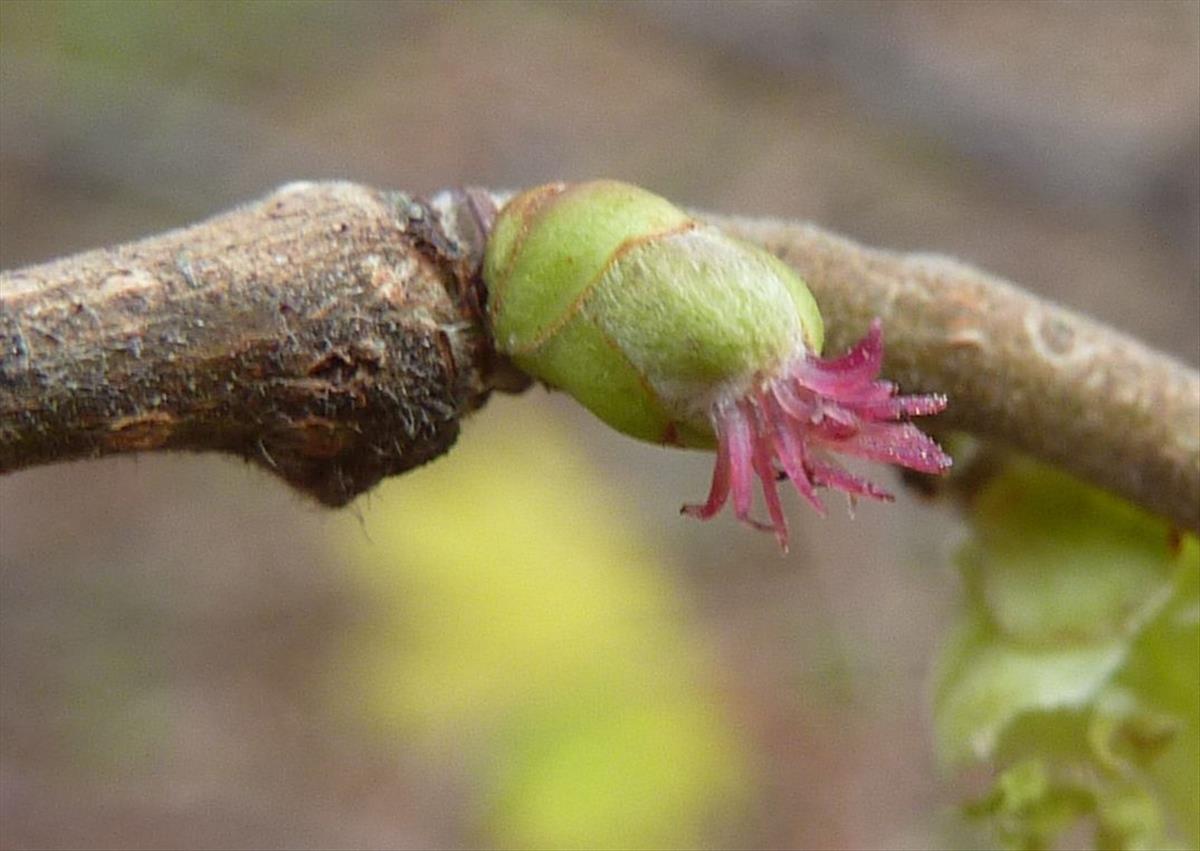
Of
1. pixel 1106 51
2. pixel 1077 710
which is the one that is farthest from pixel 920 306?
pixel 1106 51

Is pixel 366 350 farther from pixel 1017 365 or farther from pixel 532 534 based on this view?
pixel 532 534

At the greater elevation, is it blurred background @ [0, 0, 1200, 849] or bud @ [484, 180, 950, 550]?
bud @ [484, 180, 950, 550]

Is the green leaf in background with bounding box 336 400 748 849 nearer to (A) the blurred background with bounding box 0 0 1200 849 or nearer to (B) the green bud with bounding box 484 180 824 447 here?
(A) the blurred background with bounding box 0 0 1200 849

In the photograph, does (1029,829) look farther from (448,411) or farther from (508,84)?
(508,84)

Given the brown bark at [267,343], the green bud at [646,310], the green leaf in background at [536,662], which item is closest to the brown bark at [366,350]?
the brown bark at [267,343]

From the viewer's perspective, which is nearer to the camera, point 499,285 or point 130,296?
point 130,296

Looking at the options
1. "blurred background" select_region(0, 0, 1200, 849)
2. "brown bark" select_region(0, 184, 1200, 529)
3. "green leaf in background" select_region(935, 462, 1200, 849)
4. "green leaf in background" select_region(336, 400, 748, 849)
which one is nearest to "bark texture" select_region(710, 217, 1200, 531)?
"brown bark" select_region(0, 184, 1200, 529)
